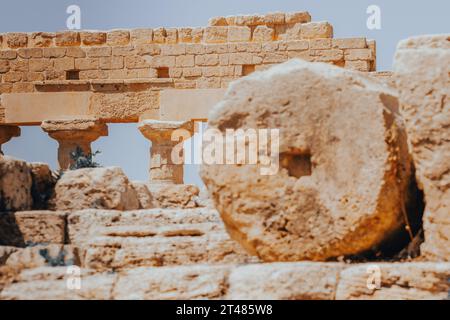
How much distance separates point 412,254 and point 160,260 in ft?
5.86

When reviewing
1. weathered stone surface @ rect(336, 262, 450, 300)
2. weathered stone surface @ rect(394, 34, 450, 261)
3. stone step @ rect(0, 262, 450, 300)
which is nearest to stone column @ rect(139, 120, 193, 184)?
stone step @ rect(0, 262, 450, 300)

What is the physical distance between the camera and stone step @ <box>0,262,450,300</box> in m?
5.75

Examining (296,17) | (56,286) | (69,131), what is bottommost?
(56,286)

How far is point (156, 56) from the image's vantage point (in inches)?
725

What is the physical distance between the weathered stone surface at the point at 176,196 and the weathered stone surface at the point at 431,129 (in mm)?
4826

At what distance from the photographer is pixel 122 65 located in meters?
18.5

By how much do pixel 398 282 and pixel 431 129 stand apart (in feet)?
3.19

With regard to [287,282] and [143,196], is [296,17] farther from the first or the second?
[287,282]

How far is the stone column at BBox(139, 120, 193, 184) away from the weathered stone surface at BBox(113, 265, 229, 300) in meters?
10.8

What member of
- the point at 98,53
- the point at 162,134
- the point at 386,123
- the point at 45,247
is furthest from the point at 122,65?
the point at 386,123

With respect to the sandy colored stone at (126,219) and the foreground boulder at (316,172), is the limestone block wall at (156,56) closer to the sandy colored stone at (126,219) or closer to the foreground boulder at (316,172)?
the sandy colored stone at (126,219)

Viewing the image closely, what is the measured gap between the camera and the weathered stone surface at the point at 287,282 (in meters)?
5.82

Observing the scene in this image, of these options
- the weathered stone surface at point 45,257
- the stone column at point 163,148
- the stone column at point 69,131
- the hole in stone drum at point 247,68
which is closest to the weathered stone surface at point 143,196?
the weathered stone surface at point 45,257

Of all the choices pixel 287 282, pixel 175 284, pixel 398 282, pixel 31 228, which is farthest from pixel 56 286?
pixel 31 228
